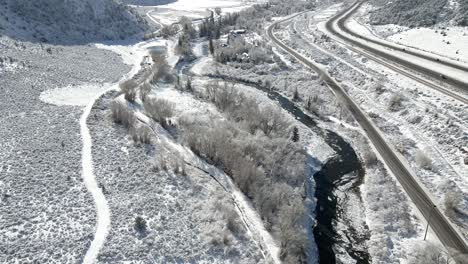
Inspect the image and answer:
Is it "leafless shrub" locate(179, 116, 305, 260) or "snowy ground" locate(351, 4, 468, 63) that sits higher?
"snowy ground" locate(351, 4, 468, 63)

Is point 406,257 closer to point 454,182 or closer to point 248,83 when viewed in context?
point 454,182

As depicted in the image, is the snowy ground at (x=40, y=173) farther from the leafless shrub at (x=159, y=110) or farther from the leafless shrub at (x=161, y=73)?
the leafless shrub at (x=161, y=73)

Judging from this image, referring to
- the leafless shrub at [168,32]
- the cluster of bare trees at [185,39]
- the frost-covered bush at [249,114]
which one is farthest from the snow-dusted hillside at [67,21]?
the frost-covered bush at [249,114]

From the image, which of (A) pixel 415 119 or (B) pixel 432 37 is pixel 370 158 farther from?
(B) pixel 432 37

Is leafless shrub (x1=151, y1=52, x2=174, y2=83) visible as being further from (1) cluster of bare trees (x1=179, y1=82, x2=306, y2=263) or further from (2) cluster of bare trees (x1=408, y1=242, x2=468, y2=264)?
(2) cluster of bare trees (x1=408, y1=242, x2=468, y2=264)

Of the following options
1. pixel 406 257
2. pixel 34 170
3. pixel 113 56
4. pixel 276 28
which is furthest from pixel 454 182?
pixel 276 28

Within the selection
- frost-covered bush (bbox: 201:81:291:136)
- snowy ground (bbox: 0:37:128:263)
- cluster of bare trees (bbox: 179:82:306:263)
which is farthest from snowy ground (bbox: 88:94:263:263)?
frost-covered bush (bbox: 201:81:291:136)
